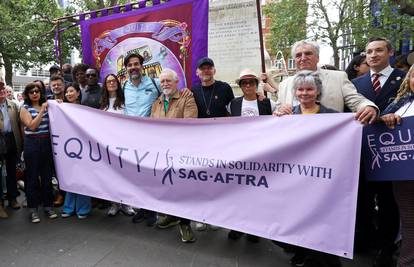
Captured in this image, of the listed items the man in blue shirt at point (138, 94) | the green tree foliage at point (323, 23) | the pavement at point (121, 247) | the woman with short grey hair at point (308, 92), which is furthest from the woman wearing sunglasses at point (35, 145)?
the green tree foliage at point (323, 23)

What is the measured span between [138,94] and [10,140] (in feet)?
6.05

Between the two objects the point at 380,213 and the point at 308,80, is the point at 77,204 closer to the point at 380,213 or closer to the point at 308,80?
the point at 308,80

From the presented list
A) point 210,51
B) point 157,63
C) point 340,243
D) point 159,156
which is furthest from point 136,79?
point 340,243

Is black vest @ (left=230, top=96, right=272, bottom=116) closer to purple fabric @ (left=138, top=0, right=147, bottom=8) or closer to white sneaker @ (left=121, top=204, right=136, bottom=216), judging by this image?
white sneaker @ (left=121, top=204, right=136, bottom=216)

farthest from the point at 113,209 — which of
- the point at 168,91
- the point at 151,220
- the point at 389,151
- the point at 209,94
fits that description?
the point at 389,151

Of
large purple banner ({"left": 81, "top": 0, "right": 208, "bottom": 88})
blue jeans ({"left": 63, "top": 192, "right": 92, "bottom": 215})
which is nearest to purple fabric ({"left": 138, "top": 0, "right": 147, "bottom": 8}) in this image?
large purple banner ({"left": 81, "top": 0, "right": 208, "bottom": 88})

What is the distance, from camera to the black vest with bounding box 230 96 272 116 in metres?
3.52

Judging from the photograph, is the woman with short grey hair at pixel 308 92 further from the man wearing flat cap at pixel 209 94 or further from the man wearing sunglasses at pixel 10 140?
the man wearing sunglasses at pixel 10 140

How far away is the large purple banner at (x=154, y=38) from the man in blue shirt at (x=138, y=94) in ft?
1.88

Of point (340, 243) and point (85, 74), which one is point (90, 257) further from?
point (85, 74)

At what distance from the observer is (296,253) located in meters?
3.06

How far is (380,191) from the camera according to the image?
3.01 metres

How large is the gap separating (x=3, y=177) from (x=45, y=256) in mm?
2109

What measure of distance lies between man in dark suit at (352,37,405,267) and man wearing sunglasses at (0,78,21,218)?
4.13m
